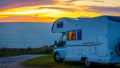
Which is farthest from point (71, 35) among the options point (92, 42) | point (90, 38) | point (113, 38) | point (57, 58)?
point (113, 38)

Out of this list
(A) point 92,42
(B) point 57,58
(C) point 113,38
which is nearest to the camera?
(C) point 113,38

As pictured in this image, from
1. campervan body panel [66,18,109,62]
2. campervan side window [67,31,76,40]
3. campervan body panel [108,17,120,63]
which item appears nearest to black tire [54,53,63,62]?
campervan side window [67,31,76,40]

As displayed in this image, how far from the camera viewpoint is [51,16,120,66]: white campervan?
19.8 m

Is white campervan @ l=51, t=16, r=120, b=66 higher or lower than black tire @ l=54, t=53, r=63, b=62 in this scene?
higher

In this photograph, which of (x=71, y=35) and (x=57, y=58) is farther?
(x=57, y=58)

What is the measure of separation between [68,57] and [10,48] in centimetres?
3650

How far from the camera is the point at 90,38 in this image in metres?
21.2

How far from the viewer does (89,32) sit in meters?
21.2

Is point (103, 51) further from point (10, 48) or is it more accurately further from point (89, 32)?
point (10, 48)

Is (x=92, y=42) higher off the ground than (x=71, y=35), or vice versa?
(x=71, y=35)

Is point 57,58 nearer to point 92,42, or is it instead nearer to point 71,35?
point 71,35

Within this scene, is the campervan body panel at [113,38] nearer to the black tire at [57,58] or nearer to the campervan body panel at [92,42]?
the campervan body panel at [92,42]

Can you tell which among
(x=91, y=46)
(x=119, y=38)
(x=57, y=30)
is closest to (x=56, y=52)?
(x=57, y=30)

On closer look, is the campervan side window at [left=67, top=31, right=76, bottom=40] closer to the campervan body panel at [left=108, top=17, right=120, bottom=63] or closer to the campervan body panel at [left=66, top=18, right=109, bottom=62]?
the campervan body panel at [left=66, top=18, right=109, bottom=62]
